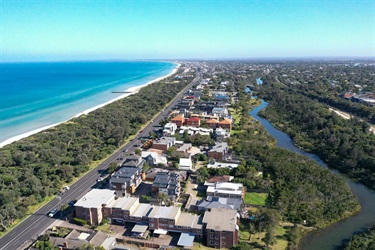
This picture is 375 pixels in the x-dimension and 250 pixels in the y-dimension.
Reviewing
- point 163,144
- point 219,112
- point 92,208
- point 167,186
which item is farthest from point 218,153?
point 219,112

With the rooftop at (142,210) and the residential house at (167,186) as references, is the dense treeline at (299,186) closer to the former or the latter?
the residential house at (167,186)

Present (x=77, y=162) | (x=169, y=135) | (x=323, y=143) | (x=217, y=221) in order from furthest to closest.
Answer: (x=169, y=135), (x=323, y=143), (x=77, y=162), (x=217, y=221)

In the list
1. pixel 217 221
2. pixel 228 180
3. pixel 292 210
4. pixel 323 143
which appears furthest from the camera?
pixel 323 143

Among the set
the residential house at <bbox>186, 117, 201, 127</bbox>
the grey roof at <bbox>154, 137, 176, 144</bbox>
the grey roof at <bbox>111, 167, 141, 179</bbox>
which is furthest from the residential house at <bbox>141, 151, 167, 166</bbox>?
the residential house at <bbox>186, 117, 201, 127</bbox>

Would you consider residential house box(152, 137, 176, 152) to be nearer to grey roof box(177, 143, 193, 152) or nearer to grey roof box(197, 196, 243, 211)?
grey roof box(177, 143, 193, 152)

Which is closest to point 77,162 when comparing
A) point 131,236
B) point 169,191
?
point 169,191

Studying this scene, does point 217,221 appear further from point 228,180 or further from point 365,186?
point 365,186

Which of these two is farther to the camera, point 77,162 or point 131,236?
point 77,162
